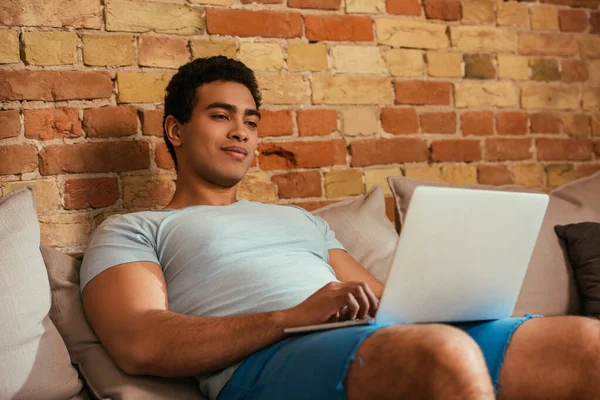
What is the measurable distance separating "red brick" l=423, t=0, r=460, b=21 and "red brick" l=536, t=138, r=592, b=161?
519 millimetres

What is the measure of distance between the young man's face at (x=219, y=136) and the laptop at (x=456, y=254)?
0.70 meters

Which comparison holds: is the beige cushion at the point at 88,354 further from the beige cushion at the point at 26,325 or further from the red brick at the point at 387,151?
the red brick at the point at 387,151

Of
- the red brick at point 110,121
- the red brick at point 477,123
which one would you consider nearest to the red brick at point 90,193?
the red brick at point 110,121

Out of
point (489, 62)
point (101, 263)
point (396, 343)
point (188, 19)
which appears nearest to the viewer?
point (396, 343)

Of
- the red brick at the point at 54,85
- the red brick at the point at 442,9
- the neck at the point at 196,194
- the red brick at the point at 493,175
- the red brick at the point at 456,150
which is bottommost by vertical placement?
the red brick at the point at 493,175

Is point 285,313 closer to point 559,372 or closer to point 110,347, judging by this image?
point 110,347

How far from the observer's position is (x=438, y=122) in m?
2.38

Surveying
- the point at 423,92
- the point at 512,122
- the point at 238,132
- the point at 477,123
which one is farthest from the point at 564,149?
the point at 238,132

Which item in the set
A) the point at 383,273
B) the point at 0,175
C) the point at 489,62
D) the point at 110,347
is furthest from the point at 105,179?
the point at 489,62

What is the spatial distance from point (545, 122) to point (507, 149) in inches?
7.5

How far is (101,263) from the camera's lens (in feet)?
4.82

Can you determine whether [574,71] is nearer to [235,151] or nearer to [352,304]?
[235,151]

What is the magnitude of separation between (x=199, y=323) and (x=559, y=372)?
2.08 ft

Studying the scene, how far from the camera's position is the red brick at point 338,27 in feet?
7.25
